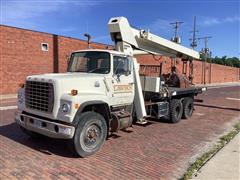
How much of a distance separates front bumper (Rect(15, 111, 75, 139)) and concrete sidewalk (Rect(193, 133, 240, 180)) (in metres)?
2.71

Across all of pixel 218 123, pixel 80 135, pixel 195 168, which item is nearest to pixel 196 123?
pixel 218 123

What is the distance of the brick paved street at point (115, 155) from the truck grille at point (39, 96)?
105 cm

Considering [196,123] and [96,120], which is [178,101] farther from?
[96,120]

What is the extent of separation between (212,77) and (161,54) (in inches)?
2179

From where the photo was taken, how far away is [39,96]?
6.52 m

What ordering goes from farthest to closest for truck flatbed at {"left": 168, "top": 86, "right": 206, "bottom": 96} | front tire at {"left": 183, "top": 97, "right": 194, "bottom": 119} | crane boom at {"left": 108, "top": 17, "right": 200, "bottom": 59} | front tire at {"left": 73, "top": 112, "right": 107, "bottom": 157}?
1. front tire at {"left": 183, "top": 97, "right": 194, "bottom": 119}
2. truck flatbed at {"left": 168, "top": 86, "right": 206, "bottom": 96}
3. crane boom at {"left": 108, "top": 17, "right": 200, "bottom": 59}
4. front tire at {"left": 73, "top": 112, "right": 107, "bottom": 157}

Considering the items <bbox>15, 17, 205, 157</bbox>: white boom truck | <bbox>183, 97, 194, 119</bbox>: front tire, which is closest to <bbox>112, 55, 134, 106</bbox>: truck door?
<bbox>15, 17, 205, 157</bbox>: white boom truck

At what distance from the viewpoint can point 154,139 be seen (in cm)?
817

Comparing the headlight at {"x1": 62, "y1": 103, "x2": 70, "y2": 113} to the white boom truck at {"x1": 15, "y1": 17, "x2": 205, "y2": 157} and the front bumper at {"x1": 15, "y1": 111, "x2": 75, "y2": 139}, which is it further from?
the front bumper at {"x1": 15, "y1": 111, "x2": 75, "y2": 139}

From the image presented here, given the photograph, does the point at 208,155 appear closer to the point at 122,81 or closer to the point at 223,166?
the point at 223,166

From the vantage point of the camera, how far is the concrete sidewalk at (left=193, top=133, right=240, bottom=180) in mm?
5439

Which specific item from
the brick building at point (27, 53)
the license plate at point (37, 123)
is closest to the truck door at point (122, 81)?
the license plate at point (37, 123)

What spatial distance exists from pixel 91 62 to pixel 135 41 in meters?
2.35

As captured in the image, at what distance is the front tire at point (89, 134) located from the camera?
245 inches
